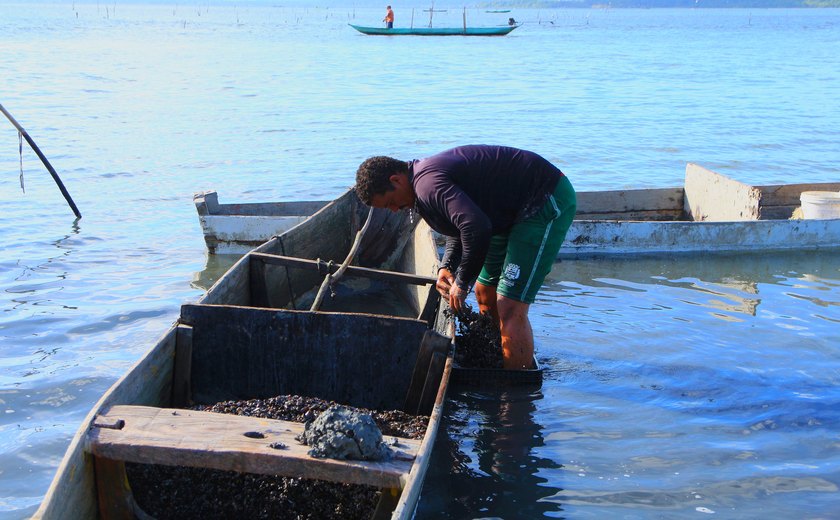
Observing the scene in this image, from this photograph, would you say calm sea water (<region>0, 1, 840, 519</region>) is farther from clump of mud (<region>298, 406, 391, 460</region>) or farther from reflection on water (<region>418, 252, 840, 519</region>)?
clump of mud (<region>298, 406, 391, 460</region>)

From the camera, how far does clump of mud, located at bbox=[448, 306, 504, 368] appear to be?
538 cm

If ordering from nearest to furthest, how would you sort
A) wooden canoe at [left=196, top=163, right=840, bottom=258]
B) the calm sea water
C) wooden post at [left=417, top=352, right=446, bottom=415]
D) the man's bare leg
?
wooden post at [left=417, top=352, right=446, bottom=415] → the calm sea water → the man's bare leg → wooden canoe at [left=196, top=163, right=840, bottom=258]

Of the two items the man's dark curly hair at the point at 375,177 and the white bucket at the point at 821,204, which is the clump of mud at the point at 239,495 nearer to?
the man's dark curly hair at the point at 375,177

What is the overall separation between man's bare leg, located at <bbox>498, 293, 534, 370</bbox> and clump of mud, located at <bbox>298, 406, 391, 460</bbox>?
1791 millimetres

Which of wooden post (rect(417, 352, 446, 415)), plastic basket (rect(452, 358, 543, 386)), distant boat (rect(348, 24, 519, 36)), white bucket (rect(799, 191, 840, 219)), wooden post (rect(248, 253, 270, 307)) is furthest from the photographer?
distant boat (rect(348, 24, 519, 36))

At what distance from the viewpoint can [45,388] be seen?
568 centimetres

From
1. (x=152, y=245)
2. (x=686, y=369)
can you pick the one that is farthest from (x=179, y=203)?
(x=686, y=369)

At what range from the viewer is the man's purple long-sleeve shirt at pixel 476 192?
435 centimetres

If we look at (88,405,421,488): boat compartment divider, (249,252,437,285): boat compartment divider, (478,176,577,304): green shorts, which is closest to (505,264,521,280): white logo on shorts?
(478,176,577,304): green shorts

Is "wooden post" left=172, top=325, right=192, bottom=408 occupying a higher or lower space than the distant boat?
lower

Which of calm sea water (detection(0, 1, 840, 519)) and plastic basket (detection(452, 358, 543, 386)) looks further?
plastic basket (detection(452, 358, 543, 386))

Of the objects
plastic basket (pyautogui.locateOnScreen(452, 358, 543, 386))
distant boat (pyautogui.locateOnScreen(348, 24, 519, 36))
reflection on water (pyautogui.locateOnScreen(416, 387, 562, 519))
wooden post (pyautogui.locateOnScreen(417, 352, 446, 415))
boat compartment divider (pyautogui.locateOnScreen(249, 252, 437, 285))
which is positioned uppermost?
distant boat (pyautogui.locateOnScreen(348, 24, 519, 36))

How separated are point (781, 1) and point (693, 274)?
189474 mm

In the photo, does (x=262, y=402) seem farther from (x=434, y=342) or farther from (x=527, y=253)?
(x=527, y=253)
